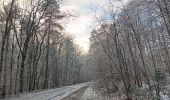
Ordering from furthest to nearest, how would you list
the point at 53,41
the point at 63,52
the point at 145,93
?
the point at 63,52 < the point at 53,41 < the point at 145,93

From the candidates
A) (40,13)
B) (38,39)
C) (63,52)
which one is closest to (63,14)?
(40,13)

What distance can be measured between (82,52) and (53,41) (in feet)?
215

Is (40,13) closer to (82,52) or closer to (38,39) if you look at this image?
(38,39)

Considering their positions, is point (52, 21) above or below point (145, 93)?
above

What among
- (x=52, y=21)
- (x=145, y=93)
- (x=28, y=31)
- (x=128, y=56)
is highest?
(x=52, y=21)

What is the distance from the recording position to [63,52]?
82.2m

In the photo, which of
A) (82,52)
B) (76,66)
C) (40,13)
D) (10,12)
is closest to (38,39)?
(40,13)

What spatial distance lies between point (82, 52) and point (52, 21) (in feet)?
245

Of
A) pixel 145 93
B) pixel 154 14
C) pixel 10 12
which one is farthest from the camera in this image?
pixel 10 12

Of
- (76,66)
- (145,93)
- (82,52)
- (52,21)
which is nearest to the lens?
A: (145,93)

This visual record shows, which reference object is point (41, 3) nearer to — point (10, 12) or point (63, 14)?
point (63, 14)

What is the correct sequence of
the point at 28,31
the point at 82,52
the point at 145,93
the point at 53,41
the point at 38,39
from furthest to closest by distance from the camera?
the point at 82,52 → the point at 53,41 → the point at 38,39 → the point at 28,31 → the point at 145,93

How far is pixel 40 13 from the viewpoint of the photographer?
36875 mm

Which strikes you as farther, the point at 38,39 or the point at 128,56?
the point at 38,39
